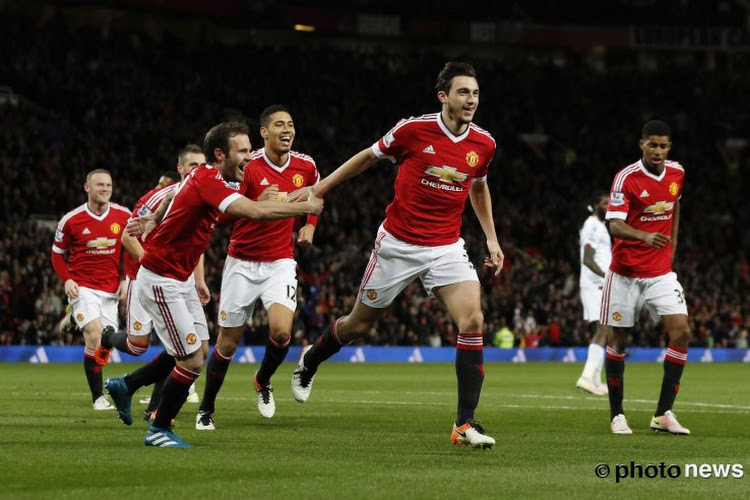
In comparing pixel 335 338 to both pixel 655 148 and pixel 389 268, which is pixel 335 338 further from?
pixel 655 148

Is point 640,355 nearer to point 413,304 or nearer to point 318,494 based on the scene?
point 413,304

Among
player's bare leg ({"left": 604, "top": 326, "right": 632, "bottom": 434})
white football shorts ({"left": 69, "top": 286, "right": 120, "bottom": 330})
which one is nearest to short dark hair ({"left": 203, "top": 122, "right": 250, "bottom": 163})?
player's bare leg ({"left": 604, "top": 326, "right": 632, "bottom": 434})

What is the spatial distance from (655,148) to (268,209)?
176 inches

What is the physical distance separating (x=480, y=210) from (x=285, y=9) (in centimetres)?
3993

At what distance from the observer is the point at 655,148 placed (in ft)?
39.4

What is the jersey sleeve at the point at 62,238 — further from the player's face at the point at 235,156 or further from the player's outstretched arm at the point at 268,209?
the player's outstretched arm at the point at 268,209

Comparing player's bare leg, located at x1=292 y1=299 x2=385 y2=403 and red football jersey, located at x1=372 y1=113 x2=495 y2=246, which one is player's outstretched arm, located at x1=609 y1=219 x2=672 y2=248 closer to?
red football jersey, located at x1=372 y1=113 x2=495 y2=246

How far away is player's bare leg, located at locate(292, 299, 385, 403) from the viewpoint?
11422mm

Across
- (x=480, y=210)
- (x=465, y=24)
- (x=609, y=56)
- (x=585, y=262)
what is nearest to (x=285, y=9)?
(x=465, y=24)

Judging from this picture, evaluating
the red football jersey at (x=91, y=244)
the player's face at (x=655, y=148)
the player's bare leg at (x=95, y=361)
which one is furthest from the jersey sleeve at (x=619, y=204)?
the red football jersey at (x=91, y=244)

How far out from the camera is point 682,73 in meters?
54.8

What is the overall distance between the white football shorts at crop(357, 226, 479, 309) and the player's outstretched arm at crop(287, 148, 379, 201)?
0.72 meters

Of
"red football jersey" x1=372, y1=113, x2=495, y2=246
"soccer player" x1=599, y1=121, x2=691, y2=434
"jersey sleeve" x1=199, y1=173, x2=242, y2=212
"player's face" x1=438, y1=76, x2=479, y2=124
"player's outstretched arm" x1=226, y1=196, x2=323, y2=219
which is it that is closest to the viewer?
"player's outstretched arm" x1=226, y1=196, x2=323, y2=219

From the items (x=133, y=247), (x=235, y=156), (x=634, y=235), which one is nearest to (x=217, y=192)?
(x=235, y=156)
